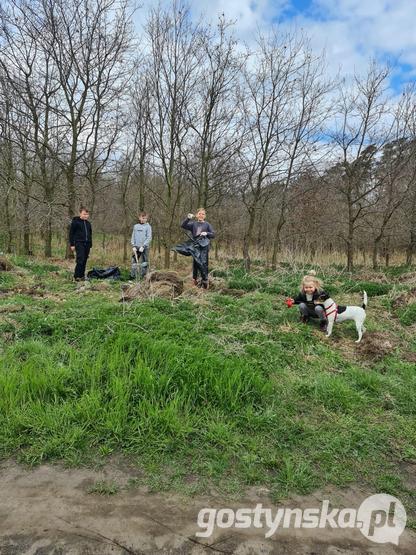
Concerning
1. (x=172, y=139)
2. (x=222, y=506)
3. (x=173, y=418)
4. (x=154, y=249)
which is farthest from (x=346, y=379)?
(x=154, y=249)

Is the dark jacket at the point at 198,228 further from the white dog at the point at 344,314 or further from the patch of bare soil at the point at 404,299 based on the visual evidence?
the patch of bare soil at the point at 404,299

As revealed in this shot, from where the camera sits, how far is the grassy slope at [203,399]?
2598mm

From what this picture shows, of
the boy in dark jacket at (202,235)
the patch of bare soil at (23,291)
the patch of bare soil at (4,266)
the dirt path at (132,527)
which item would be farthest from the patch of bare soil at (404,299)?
the patch of bare soil at (4,266)

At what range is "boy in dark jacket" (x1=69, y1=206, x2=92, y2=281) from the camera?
854cm

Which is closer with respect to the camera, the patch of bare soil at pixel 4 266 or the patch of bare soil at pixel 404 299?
the patch of bare soil at pixel 404 299

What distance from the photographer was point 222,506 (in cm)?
219

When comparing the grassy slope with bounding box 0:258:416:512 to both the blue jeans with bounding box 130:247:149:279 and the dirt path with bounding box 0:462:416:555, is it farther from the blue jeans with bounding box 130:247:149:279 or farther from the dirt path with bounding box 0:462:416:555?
the blue jeans with bounding box 130:247:149:279

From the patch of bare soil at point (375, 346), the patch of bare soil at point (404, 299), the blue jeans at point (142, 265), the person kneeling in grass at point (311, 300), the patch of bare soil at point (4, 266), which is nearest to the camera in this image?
the patch of bare soil at point (375, 346)

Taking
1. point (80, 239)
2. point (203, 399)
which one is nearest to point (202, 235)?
point (80, 239)

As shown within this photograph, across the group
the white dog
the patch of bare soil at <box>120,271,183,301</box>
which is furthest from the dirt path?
the patch of bare soil at <box>120,271,183,301</box>

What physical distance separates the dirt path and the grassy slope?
18 centimetres

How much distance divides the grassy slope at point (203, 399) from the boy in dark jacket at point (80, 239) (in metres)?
3.33

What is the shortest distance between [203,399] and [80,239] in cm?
640

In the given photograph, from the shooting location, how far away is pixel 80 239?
339 inches
